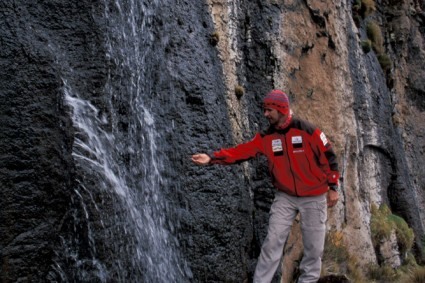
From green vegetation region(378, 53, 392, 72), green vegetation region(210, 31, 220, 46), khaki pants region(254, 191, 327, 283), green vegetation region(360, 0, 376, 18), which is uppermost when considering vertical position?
green vegetation region(360, 0, 376, 18)

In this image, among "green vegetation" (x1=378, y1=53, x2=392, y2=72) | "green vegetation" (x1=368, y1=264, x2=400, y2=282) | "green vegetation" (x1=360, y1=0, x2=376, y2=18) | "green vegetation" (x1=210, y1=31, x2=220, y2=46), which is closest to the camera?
"green vegetation" (x1=210, y1=31, x2=220, y2=46)

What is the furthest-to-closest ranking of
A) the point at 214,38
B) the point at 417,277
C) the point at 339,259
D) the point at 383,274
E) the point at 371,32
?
the point at 371,32 < the point at 383,274 < the point at 417,277 < the point at 339,259 < the point at 214,38

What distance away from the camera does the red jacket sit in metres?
Answer: 6.53

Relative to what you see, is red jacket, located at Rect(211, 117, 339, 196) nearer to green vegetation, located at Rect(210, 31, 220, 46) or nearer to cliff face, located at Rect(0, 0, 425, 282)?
cliff face, located at Rect(0, 0, 425, 282)

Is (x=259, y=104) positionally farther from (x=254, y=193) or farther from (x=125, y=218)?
(x=125, y=218)

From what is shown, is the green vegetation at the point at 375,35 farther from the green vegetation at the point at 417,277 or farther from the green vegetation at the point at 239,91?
the green vegetation at the point at 239,91

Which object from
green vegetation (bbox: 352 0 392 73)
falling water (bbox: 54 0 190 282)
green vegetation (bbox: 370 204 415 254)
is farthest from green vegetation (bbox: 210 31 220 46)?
green vegetation (bbox: 352 0 392 73)

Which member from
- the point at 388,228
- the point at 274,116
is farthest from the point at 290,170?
the point at 388,228

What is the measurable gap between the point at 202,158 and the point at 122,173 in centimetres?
95

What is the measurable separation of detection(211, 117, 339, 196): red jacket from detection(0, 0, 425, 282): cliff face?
0.83 metres

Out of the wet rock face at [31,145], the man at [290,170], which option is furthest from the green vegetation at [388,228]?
the wet rock face at [31,145]

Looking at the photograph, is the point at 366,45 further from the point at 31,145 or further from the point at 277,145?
the point at 31,145

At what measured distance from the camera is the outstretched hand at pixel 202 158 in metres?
6.49

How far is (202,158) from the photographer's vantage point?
6.52 m
